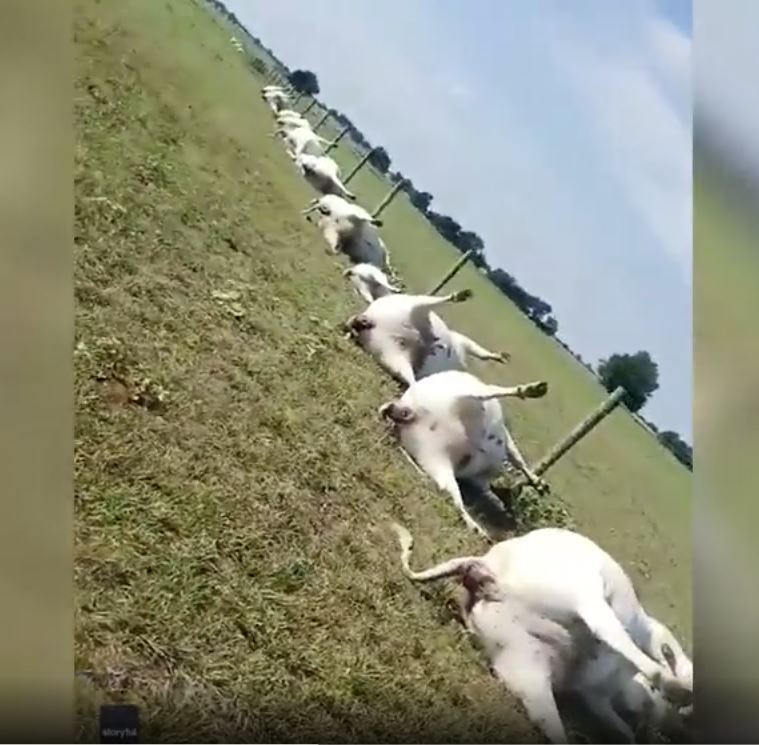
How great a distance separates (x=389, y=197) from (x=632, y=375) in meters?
0.48

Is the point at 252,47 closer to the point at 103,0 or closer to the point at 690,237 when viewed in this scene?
the point at 103,0

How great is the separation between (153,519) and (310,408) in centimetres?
30

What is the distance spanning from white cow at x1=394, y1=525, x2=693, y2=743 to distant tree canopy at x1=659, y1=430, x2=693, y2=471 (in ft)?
0.63

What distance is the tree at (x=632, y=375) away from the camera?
1.88 m

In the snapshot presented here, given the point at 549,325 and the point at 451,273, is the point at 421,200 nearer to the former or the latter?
the point at 451,273

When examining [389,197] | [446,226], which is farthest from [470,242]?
[389,197]

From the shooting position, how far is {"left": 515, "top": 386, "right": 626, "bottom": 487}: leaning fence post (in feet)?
6.24

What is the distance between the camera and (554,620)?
6.16 feet

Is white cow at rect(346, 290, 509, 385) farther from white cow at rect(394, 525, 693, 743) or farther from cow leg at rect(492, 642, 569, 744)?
cow leg at rect(492, 642, 569, 744)

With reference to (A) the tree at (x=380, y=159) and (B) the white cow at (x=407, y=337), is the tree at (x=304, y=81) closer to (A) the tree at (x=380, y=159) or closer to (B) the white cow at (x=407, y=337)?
(A) the tree at (x=380, y=159)

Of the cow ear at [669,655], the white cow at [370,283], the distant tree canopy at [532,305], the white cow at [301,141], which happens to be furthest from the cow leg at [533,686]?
the white cow at [301,141]

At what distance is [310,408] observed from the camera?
6.44 ft
